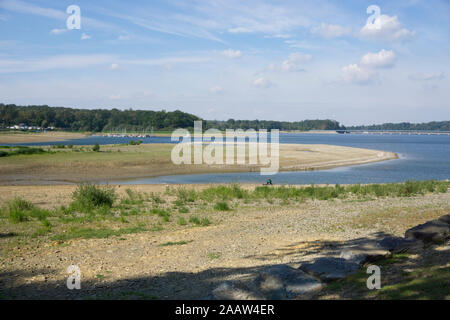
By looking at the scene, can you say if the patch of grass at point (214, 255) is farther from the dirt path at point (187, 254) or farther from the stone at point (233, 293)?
the stone at point (233, 293)

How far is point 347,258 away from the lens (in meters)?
6.88

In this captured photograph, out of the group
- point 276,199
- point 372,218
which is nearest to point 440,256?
point 372,218

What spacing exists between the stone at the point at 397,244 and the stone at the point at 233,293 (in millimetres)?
3496

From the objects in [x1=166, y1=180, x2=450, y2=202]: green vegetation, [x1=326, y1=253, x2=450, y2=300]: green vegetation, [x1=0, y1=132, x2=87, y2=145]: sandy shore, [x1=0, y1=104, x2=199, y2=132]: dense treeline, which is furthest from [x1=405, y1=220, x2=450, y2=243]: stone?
[x1=0, y1=104, x2=199, y2=132]: dense treeline

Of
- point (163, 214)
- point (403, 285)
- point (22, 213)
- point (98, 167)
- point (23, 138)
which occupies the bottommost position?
point (163, 214)

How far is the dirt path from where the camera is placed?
21.6 ft

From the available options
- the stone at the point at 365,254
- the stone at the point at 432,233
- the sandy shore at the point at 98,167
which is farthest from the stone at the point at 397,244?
the sandy shore at the point at 98,167

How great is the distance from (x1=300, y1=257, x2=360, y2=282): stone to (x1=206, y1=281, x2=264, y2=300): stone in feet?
4.34

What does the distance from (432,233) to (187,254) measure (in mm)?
5556

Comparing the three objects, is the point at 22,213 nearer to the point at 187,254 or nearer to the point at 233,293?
the point at 187,254

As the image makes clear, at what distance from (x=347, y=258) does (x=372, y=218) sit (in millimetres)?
5908

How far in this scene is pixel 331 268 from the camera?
6.27 metres

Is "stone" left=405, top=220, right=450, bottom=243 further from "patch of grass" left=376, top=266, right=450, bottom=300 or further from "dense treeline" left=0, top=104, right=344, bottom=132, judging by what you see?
"dense treeline" left=0, top=104, right=344, bottom=132

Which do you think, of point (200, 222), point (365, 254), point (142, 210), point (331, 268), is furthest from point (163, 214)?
point (331, 268)
